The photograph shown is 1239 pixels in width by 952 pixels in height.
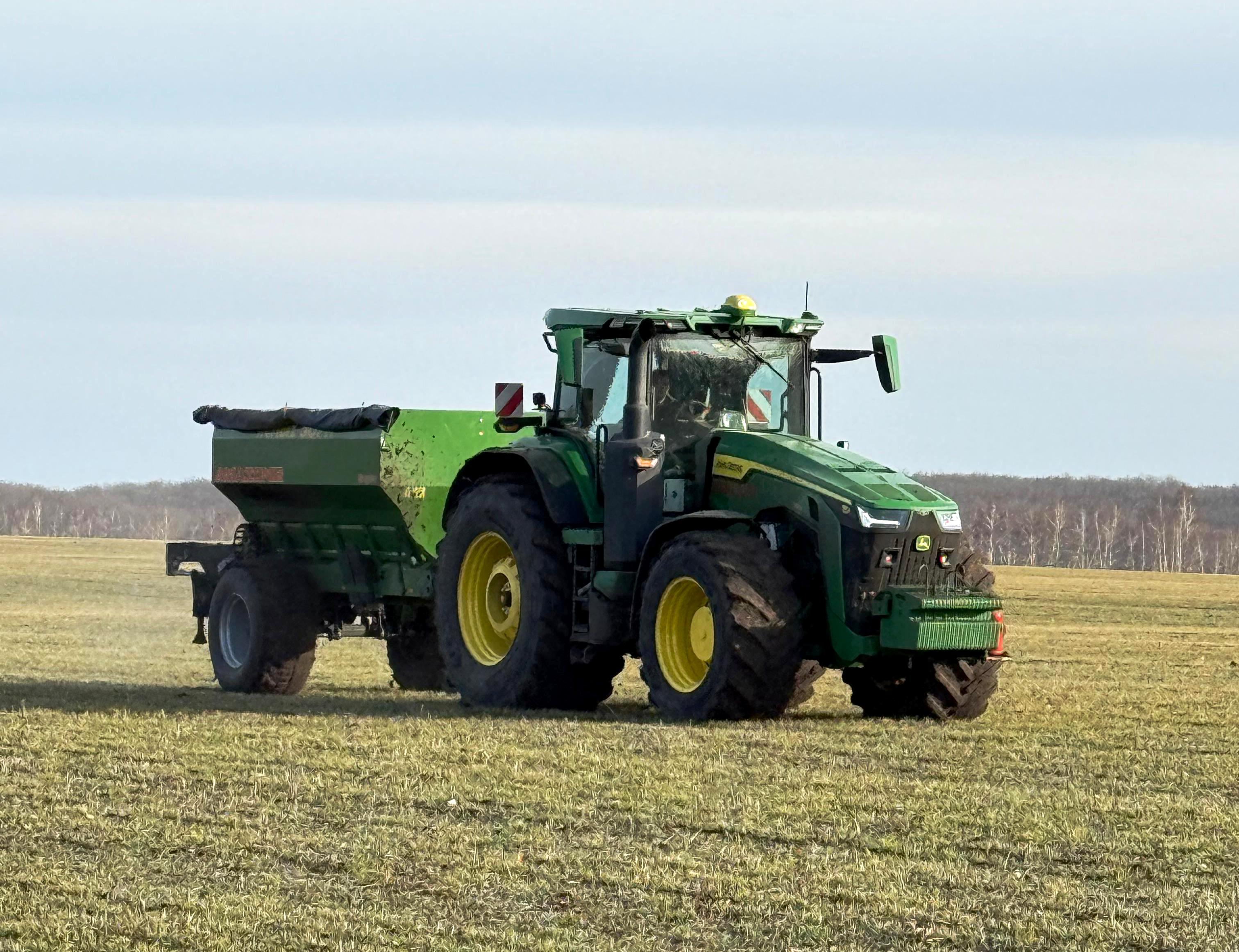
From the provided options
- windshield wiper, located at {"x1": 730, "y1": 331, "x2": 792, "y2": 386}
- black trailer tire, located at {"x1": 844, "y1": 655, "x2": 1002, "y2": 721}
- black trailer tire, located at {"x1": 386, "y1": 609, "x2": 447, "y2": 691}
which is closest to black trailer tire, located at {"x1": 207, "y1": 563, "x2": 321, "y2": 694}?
black trailer tire, located at {"x1": 386, "y1": 609, "x2": 447, "y2": 691}

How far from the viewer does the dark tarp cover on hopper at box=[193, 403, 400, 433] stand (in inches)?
707

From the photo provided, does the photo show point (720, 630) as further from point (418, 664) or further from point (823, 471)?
point (418, 664)

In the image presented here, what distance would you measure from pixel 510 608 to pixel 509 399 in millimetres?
1667

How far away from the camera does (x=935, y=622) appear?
13.5 meters

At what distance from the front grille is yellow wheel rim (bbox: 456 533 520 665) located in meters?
3.15

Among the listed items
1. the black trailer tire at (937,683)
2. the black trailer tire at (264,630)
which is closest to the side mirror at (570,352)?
the black trailer tire at (937,683)

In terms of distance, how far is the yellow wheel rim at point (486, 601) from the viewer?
52.0ft

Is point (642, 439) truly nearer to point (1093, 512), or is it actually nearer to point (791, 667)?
point (791, 667)

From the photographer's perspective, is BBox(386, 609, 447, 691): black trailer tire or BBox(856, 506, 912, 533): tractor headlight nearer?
BBox(856, 506, 912, 533): tractor headlight

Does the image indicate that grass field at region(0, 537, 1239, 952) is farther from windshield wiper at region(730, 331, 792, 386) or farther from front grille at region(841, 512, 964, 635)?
windshield wiper at region(730, 331, 792, 386)

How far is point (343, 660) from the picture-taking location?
2355 centimetres

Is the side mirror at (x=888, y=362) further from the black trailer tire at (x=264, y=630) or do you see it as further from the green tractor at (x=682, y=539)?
the black trailer tire at (x=264, y=630)

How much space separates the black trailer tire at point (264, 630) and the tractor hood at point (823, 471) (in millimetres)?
5547

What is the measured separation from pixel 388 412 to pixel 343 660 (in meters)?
6.39
